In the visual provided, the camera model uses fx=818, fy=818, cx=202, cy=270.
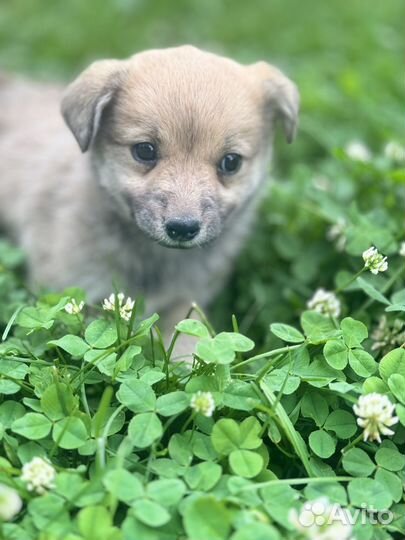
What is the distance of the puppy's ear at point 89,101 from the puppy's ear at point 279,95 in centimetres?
61

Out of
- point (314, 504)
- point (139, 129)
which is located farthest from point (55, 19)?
point (314, 504)

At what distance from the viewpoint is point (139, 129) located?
2.93 m

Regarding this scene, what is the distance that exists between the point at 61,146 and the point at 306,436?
6.53ft

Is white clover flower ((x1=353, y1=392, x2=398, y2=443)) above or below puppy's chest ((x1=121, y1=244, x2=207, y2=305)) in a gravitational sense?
above

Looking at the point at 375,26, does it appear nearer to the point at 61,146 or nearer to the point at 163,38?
the point at 163,38

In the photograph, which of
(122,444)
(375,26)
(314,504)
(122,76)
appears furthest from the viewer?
(375,26)

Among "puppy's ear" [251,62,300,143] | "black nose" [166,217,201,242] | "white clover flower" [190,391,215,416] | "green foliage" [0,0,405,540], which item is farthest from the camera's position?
"puppy's ear" [251,62,300,143]

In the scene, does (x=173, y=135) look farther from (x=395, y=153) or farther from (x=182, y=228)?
(x=395, y=153)

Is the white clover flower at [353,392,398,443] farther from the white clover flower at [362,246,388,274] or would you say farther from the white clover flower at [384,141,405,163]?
the white clover flower at [384,141,405,163]

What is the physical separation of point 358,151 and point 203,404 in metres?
2.12

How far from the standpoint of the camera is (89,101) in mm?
2996

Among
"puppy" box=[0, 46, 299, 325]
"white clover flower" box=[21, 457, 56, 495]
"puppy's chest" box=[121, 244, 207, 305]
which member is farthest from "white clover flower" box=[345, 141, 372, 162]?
"white clover flower" box=[21, 457, 56, 495]

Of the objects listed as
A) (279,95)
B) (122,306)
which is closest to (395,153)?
(279,95)

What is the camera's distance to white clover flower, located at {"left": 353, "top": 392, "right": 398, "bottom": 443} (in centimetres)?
227
